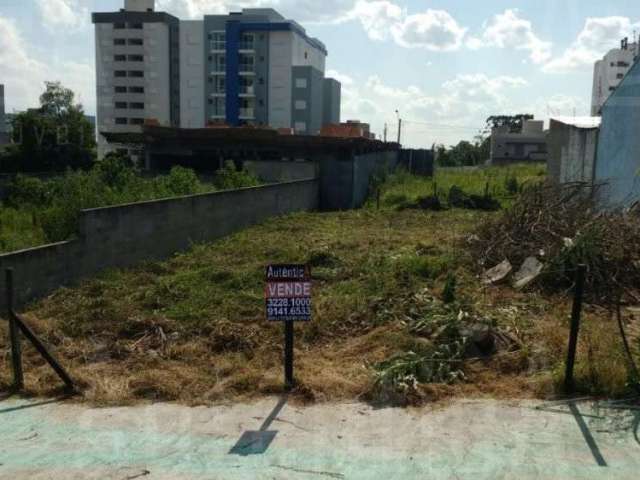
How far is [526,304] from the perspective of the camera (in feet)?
25.9

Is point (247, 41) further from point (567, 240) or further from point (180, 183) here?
point (567, 240)

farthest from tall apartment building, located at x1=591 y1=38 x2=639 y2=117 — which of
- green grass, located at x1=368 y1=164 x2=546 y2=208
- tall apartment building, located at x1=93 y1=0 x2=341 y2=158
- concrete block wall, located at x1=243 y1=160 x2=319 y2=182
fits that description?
concrete block wall, located at x1=243 y1=160 x2=319 y2=182

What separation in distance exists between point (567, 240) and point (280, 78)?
71719 mm

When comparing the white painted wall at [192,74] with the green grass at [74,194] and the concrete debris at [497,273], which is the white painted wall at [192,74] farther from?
the concrete debris at [497,273]

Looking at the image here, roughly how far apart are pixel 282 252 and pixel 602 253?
251 inches

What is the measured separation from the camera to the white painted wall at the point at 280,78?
250 ft

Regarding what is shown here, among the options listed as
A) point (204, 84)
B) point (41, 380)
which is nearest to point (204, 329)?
point (41, 380)

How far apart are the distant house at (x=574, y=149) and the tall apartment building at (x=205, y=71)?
180ft

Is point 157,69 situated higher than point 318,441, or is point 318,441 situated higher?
point 157,69

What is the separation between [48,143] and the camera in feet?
184

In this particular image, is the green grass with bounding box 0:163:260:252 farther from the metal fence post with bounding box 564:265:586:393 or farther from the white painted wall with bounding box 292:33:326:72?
the white painted wall with bounding box 292:33:326:72

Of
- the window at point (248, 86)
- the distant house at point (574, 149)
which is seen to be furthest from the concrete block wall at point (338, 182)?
the window at point (248, 86)

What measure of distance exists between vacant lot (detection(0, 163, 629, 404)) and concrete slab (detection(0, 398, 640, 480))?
34 centimetres

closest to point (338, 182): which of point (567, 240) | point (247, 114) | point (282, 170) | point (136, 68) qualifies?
point (282, 170)
